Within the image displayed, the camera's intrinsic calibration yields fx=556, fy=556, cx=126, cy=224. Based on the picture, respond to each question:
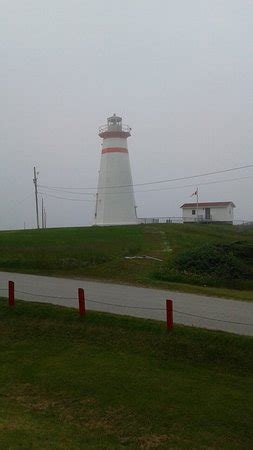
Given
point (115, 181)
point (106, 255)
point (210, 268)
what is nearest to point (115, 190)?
point (115, 181)

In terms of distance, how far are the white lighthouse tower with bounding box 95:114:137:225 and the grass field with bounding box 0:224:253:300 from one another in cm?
1358

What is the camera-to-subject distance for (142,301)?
1634cm

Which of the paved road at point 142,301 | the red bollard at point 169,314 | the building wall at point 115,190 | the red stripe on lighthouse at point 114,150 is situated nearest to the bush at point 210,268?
the paved road at point 142,301

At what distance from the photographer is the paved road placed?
13375 mm

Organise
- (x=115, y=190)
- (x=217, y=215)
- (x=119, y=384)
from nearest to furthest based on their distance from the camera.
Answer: (x=119, y=384) → (x=115, y=190) → (x=217, y=215)

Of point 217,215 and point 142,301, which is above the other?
point 217,215

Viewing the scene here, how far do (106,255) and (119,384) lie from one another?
61.5ft

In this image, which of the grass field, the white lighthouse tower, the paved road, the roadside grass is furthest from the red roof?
the roadside grass

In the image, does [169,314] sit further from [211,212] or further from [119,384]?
[211,212]

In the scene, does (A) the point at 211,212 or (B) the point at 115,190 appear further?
(A) the point at 211,212

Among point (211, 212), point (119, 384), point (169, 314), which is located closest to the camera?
→ point (119, 384)

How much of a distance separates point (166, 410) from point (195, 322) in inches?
208

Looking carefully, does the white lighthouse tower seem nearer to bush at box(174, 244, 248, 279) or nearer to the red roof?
the red roof

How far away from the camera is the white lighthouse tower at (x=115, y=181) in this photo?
172 ft
